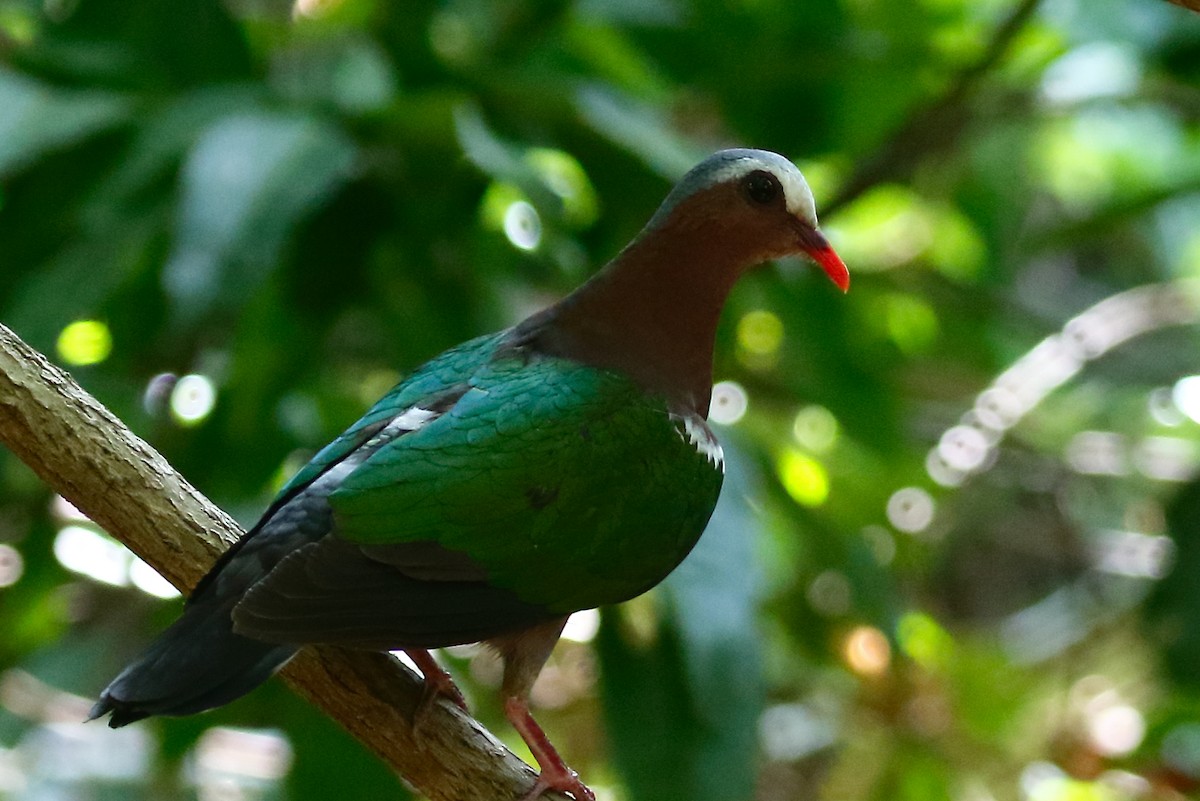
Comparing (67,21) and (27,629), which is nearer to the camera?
(67,21)

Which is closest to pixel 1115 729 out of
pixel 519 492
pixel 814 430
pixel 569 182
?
pixel 814 430

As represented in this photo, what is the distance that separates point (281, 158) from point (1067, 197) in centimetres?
350

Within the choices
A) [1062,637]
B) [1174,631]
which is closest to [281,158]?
[1174,631]

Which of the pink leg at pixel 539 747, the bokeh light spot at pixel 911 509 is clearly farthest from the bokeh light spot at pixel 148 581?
the bokeh light spot at pixel 911 509

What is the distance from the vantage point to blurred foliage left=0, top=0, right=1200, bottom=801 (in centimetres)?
316

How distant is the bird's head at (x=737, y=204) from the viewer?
7.47 feet

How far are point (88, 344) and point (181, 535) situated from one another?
1939 mm

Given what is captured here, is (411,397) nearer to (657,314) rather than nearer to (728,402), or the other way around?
(657,314)

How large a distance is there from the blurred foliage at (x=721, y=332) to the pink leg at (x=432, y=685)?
2.91 feet

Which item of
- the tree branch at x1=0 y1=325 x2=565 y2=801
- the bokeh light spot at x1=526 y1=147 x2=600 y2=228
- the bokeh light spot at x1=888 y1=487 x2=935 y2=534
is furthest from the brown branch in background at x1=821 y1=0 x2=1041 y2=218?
the tree branch at x1=0 y1=325 x2=565 y2=801

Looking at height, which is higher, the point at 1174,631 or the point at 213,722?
the point at 1174,631

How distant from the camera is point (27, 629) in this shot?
3908 millimetres

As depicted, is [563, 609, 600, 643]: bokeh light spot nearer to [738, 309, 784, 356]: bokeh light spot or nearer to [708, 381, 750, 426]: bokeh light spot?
[708, 381, 750, 426]: bokeh light spot

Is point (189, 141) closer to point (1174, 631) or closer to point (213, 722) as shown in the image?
point (213, 722)
